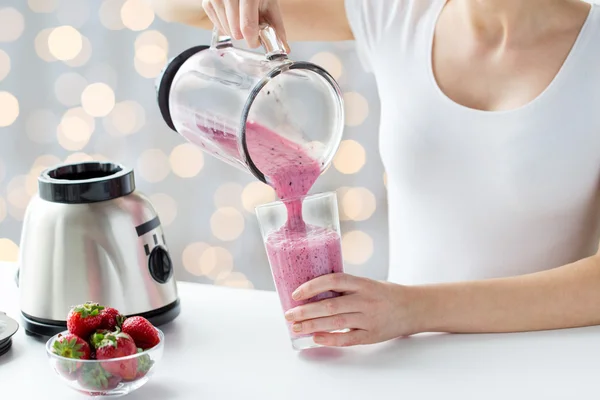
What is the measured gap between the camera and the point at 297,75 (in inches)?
44.5

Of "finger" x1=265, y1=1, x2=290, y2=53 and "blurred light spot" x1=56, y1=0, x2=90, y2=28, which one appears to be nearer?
"finger" x1=265, y1=1, x2=290, y2=53

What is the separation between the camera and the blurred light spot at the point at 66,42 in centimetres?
243

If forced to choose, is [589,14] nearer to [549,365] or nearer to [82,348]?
[549,365]

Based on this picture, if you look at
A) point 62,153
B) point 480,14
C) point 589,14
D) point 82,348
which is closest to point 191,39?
point 62,153

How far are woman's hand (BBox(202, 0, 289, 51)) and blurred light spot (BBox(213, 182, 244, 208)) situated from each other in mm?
1210

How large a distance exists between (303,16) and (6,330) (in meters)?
0.85

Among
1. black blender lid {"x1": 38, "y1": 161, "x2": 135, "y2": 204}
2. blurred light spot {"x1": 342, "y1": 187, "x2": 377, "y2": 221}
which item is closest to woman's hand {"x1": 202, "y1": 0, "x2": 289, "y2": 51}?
black blender lid {"x1": 38, "y1": 161, "x2": 135, "y2": 204}

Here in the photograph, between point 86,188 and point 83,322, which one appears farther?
point 86,188

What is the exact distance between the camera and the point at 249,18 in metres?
1.18

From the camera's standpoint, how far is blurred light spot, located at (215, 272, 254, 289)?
2.53m

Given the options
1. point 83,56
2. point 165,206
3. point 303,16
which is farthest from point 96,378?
point 83,56

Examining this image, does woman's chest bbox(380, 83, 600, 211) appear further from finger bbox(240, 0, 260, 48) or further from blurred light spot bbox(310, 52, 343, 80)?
blurred light spot bbox(310, 52, 343, 80)

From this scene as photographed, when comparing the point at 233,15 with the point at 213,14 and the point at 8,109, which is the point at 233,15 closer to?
the point at 213,14

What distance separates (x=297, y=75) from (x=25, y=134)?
A: 165 cm
